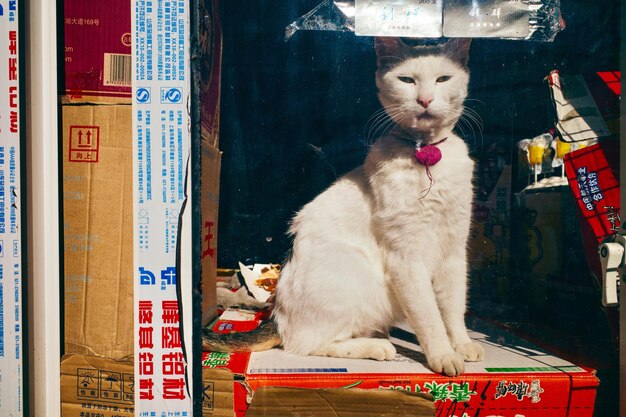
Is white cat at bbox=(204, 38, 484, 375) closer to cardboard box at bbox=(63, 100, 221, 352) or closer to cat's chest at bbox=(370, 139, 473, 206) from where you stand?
cat's chest at bbox=(370, 139, 473, 206)

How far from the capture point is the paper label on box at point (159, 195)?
1691 mm

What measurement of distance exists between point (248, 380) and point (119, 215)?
2.56 feet

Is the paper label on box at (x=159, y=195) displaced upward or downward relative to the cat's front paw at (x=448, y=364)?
upward

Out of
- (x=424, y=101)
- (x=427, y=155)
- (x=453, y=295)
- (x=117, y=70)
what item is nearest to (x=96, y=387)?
(x=117, y=70)

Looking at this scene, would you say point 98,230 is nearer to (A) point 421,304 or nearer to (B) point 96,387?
(B) point 96,387

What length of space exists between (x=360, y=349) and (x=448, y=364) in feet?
1.12

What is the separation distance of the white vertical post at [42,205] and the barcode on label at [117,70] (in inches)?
7.5

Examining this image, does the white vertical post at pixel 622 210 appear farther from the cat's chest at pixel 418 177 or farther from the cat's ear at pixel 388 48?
the cat's ear at pixel 388 48

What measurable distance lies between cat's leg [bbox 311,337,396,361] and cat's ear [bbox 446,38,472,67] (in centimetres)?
121

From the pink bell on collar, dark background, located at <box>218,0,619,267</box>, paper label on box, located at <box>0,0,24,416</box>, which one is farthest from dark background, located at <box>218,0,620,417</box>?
paper label on box, located at <box>0,0,24,416</box>

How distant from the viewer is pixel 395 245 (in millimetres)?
1874

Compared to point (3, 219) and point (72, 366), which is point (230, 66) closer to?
point (3, 219)

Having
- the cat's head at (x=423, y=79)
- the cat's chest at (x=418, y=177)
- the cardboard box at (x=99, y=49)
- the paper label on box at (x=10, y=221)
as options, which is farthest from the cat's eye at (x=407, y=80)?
the paper label on box at (x=10, y=221)

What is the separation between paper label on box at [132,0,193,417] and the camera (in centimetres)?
169
